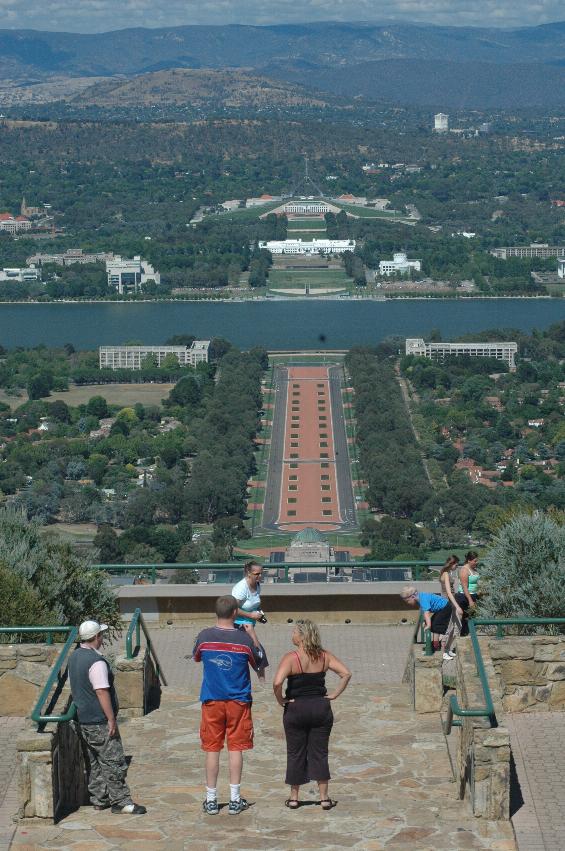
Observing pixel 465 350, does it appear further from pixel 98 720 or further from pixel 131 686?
pixel 98 720

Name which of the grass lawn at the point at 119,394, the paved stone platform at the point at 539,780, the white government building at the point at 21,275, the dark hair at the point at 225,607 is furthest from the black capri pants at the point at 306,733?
the white government building at the point at 21,275

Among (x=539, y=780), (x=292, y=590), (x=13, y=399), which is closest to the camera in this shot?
(x=539, y=780)

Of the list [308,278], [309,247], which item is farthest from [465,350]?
[309,247]

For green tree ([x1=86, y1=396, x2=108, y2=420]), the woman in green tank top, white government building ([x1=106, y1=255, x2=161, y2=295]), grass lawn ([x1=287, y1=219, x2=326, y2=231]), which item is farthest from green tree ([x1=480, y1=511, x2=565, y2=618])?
grass lawn ([x1=287, y1=219, x2=326, y2=231])

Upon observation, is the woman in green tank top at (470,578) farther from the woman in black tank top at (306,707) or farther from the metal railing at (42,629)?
the woman in black tank top at (306,707)

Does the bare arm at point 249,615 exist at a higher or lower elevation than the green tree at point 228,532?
higher

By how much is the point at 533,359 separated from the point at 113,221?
63.1 meters

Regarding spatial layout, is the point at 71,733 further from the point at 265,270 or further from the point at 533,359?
the point at 265,270

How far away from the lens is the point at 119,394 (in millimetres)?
57844

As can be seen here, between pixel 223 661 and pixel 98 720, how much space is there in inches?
17.5

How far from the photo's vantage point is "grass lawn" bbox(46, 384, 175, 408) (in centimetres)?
5597

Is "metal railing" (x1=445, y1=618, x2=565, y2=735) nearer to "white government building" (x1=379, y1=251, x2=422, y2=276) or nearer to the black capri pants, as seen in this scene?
the black capri pants

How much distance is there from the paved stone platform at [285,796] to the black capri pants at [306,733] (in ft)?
0.42

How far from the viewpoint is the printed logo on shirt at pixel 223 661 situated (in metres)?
6.39
